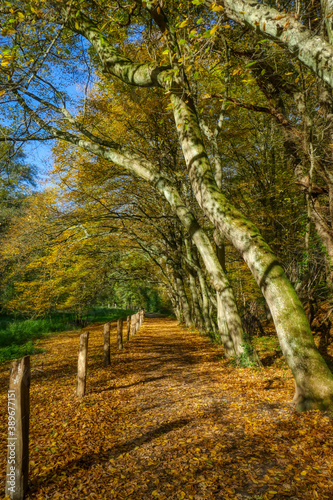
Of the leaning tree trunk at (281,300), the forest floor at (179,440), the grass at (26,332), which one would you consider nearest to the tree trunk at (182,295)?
the grass at (26,332)

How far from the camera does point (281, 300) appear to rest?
13.8 feet

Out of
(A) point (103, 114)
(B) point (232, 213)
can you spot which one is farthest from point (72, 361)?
(A) point (103, 114)

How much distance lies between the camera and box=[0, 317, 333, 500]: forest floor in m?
2.60

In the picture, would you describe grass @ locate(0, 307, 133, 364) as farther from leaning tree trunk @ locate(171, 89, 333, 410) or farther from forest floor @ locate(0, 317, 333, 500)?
leaning tree trunk @ locate(171, 89, 333, 410)

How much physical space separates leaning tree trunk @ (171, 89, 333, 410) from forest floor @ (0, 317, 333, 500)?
1.18 feet

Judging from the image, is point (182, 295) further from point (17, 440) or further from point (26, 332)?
point (17, 440)

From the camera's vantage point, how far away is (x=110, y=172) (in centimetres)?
1163

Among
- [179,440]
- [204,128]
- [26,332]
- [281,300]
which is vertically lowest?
[179,440]

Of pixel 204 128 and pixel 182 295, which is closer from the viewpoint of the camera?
pixel 204 128

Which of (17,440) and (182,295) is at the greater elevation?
(182,295)

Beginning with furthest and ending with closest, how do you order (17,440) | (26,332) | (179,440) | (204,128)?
(26,332)
(204,128)
(179,440)
(17,440)

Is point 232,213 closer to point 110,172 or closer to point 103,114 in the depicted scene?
point 110,172

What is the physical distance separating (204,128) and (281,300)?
7.23 meters

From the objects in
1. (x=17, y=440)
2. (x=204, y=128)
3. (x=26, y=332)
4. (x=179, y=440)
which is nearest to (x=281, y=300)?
(x=179, y=440)
